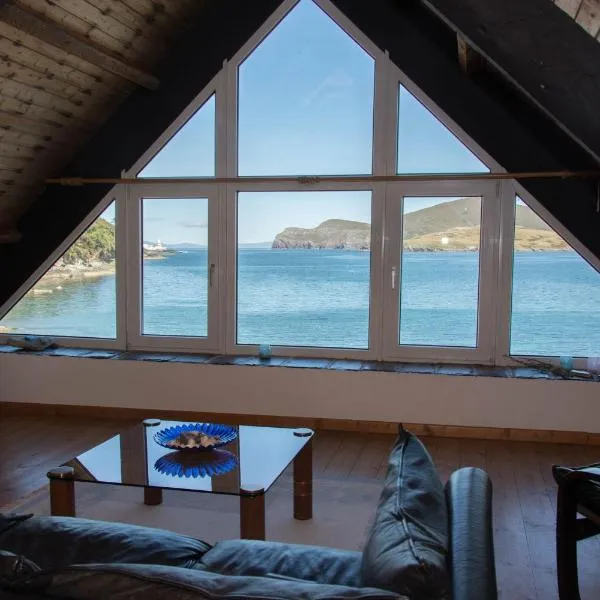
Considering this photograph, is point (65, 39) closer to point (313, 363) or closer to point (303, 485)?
point (313, 363)

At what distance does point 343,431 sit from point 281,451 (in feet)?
5.05

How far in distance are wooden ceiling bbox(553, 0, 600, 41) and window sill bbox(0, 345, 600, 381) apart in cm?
266

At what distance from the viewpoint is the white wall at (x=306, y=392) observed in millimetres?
4242

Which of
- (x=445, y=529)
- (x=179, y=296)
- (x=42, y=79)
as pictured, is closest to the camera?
(x=445, y=529)

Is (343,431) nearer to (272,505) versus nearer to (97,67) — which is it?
(272,505)

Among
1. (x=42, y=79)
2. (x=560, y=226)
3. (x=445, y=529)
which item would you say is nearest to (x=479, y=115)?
(x=560, y=226)

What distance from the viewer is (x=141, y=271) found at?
16.9 ft

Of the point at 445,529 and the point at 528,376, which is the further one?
the point at 528,376

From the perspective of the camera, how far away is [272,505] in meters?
3.33

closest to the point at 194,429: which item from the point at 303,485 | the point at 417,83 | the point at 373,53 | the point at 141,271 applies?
the point at 303,485

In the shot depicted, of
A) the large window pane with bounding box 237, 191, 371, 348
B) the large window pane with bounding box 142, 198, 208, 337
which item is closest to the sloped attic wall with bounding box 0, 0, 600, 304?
the large window pane with bounding box 142, 198, 208, 337

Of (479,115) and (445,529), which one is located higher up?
(479,115)

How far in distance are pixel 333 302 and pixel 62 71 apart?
241 cm

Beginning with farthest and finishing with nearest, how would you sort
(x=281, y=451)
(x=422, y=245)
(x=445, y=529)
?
(x=422, y=245) → (x=281, y=451) → (x=445, y=529)
